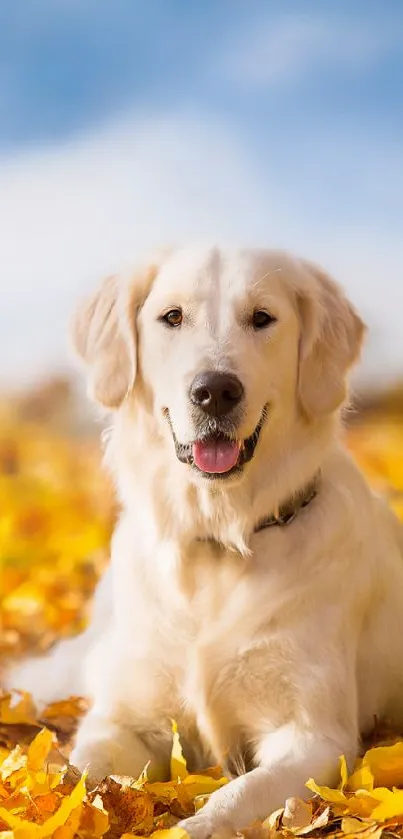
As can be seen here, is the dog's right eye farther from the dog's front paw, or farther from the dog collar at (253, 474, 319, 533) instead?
the dog's front paw

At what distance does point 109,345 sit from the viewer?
2.95 meters

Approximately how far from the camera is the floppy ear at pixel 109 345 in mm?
2918

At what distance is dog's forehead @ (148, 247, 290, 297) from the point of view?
2721 mm

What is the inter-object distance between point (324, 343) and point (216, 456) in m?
0.46

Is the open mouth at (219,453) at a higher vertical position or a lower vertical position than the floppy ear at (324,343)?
lower

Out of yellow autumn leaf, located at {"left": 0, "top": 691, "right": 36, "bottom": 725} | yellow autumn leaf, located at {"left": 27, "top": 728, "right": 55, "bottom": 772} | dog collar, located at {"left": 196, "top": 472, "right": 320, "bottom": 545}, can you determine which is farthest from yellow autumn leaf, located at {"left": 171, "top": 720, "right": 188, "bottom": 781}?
yellow autumn leaf, located at {"left": 0, "top": 691, "right": 36, "bottom": 725}

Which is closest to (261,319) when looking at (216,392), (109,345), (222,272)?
(222,272)

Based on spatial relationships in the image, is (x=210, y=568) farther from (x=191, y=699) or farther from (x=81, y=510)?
(x=81, y=510)

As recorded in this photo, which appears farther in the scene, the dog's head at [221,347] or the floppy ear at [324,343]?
the floppy ear at [324,343]

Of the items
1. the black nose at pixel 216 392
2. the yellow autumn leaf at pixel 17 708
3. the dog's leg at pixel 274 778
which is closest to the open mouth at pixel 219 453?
the black nose at pixel 216 392

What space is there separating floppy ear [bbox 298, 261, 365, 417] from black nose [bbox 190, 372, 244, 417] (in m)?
0.31

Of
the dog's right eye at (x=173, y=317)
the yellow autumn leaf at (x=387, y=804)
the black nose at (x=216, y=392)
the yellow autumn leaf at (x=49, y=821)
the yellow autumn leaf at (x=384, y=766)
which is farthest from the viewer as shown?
the dog's right eye at (x=173, y=317)

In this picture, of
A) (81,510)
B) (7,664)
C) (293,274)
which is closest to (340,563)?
(293,274)

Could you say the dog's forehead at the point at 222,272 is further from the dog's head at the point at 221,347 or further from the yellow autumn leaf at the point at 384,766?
the yellow autumn leaf at the point at 384,766
